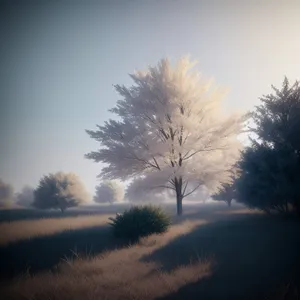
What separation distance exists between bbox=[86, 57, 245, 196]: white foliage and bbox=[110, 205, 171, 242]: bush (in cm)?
273

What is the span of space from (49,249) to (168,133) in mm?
8014

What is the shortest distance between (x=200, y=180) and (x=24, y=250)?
874cm

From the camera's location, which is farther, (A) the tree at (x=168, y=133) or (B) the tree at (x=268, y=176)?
(A) the tree at (x=168, y=133)

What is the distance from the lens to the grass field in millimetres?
3945

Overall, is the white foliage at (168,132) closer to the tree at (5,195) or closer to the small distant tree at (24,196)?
the tree at (5,195)

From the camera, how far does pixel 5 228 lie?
28.9 feet

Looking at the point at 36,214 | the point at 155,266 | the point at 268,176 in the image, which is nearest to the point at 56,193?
the point at 36,214

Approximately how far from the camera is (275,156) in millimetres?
10281

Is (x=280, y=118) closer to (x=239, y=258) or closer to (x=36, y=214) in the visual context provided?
(x=239, y=258)

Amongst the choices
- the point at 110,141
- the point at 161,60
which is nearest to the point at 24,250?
the point at 110,141

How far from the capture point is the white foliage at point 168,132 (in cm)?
1109

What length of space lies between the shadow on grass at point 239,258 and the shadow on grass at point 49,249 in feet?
7.41

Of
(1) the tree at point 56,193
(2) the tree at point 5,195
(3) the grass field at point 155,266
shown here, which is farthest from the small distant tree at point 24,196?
(3) the grass field at point 155,266

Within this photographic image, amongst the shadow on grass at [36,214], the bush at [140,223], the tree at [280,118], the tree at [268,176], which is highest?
the tree at [280,118]
